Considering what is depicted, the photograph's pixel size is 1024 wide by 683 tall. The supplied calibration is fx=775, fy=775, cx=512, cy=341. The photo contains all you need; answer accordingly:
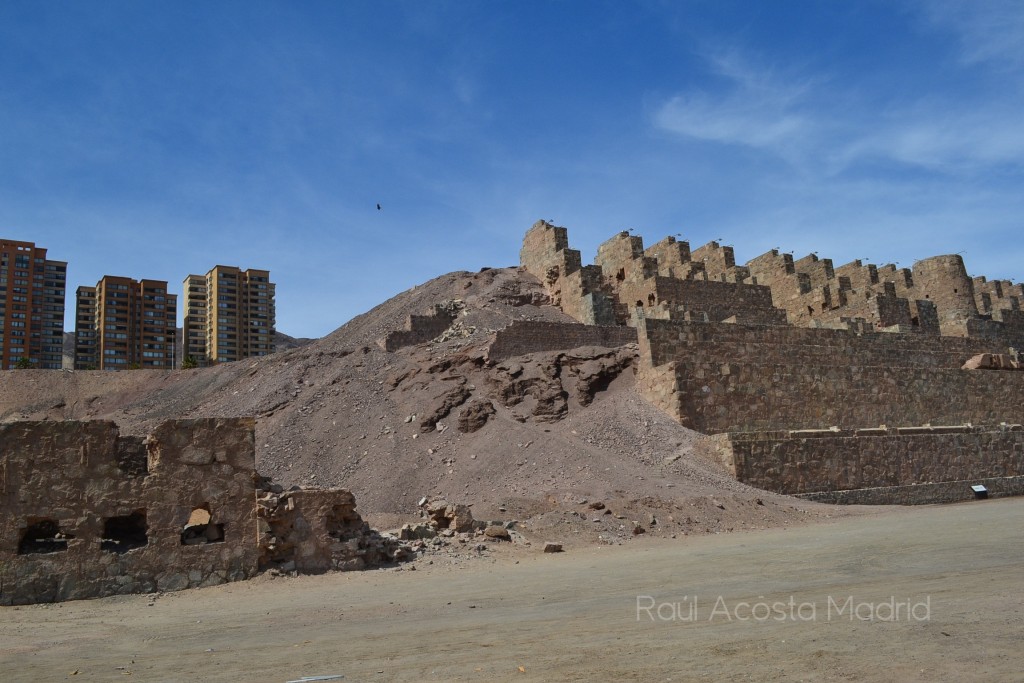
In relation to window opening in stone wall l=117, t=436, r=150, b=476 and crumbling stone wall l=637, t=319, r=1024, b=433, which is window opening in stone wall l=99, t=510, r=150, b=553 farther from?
crumbling stone wall l=637, t=319, r=1024, b=433

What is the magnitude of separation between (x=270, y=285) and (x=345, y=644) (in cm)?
7273

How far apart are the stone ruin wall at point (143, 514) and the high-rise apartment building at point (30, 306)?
60.1 meters

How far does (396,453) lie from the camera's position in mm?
21938

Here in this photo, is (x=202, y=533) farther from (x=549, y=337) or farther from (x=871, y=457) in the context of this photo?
(x=871, y=457)

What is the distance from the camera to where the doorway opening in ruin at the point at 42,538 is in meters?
11.2

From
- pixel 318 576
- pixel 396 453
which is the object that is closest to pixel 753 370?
pixel 396 453

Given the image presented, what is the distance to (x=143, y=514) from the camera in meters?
11.9

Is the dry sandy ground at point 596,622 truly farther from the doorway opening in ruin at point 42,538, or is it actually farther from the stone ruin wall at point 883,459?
the stone ruin wall at point 883,459

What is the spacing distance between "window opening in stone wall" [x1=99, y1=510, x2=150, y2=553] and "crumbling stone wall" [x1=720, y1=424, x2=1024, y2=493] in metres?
14.5

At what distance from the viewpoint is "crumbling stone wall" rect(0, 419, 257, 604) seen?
36.3ft

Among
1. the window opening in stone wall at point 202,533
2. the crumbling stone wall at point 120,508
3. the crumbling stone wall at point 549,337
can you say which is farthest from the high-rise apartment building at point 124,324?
the crumbling stone wall at point 120,508

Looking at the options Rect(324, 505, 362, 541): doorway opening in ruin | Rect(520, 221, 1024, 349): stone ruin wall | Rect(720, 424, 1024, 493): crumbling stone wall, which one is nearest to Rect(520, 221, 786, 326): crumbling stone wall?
Rect(520, 221, 1024, 349): stone ruin wall

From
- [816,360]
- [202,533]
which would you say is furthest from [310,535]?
[816,360]

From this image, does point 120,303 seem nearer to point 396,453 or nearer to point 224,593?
point 396,453
